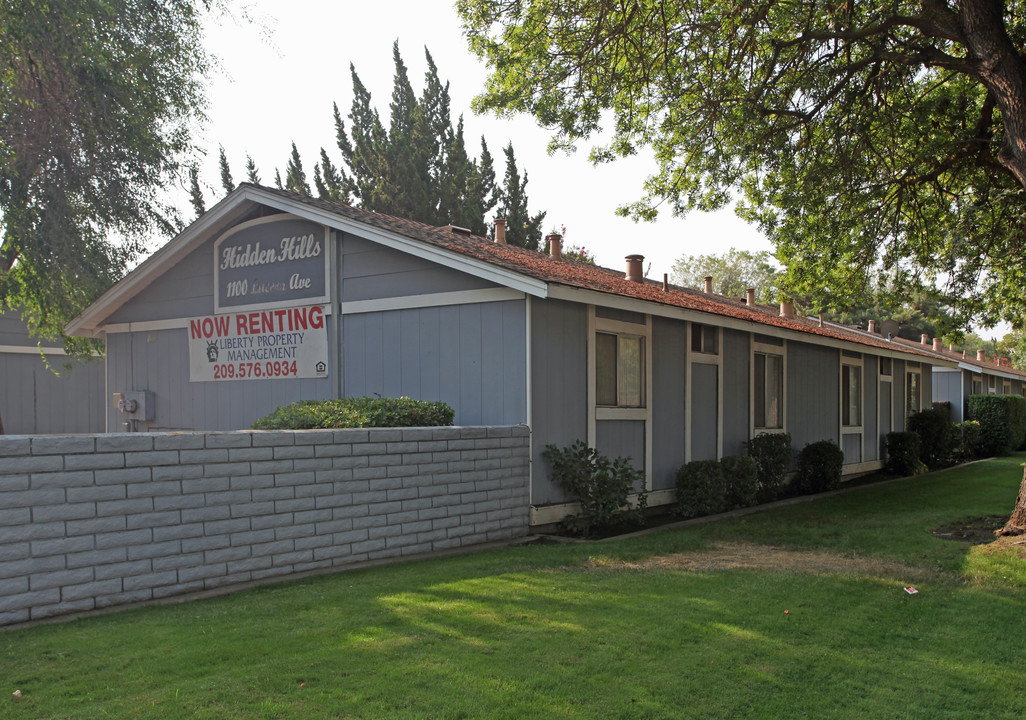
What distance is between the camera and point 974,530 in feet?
33.1

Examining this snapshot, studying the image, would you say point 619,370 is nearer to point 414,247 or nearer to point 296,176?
point 414,247

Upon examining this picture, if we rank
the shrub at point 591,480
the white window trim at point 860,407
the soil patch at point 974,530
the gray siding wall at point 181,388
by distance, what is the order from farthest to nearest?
the white window trim at point 860,407, the gray siding wall at point 181,388, the shrub at point 591,480, the soil patch at point 974,530

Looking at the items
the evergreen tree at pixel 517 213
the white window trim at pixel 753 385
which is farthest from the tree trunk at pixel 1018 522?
the evergreen tree at pixel 517 213

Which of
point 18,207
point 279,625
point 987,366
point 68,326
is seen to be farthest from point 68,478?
point 987,366

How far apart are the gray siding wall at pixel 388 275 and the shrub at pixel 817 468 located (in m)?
8.44

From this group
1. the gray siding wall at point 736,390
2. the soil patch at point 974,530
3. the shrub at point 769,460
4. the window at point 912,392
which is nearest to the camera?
the soil patch at point 974,530

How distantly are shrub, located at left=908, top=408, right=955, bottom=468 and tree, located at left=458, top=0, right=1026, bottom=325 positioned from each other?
27.7 ft

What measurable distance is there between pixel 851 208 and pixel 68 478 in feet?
36.7

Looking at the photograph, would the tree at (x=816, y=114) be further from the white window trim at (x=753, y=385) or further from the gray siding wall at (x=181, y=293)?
the gray siding wall at (x=181, y=293)

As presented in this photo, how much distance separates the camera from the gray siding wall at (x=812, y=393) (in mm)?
16172

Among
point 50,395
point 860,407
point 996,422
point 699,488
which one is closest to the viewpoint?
point 699,488

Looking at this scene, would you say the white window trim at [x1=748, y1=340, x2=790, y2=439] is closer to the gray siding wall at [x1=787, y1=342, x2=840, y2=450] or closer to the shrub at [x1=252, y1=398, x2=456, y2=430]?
the gray siding wall at [x1=787, y1=342, x2=840, y2=450]

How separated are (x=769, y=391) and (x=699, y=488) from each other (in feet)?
14.4

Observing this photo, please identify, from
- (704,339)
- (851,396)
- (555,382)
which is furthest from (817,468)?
(555,382)
